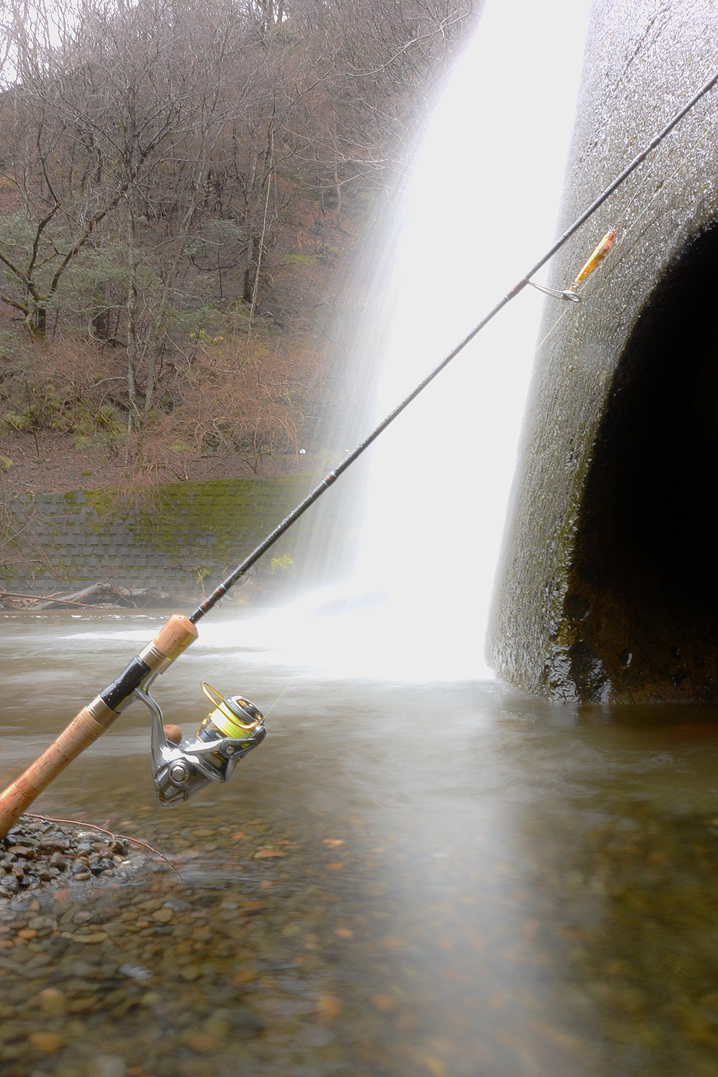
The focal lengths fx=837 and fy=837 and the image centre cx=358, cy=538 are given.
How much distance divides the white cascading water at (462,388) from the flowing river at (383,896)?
1691 millimetres

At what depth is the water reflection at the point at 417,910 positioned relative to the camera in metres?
1.73

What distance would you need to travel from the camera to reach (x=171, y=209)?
22984 mm

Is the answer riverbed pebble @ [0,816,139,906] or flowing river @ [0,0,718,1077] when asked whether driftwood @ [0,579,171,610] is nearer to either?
flowing river @ [0,0,718,1077]

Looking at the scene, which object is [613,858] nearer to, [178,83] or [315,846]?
[315,846]

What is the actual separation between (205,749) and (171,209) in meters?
23.4

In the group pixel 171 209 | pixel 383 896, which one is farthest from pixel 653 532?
pixel 171 209

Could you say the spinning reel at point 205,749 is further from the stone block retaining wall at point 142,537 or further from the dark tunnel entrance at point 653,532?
the stone block retaining wall at point 142,537

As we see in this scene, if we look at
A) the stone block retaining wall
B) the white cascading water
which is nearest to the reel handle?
the white cascading water

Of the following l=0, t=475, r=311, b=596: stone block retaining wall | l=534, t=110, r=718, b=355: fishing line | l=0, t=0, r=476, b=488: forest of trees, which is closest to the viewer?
l=534, t=110, r=718, b=355: fishing line

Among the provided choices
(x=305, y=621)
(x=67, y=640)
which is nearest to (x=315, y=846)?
(x=67, y=640)

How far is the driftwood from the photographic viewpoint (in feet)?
47.8

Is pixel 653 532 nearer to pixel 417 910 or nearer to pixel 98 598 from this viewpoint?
pixel 417 910

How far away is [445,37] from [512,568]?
725 inches

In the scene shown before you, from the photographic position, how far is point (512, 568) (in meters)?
5.70
